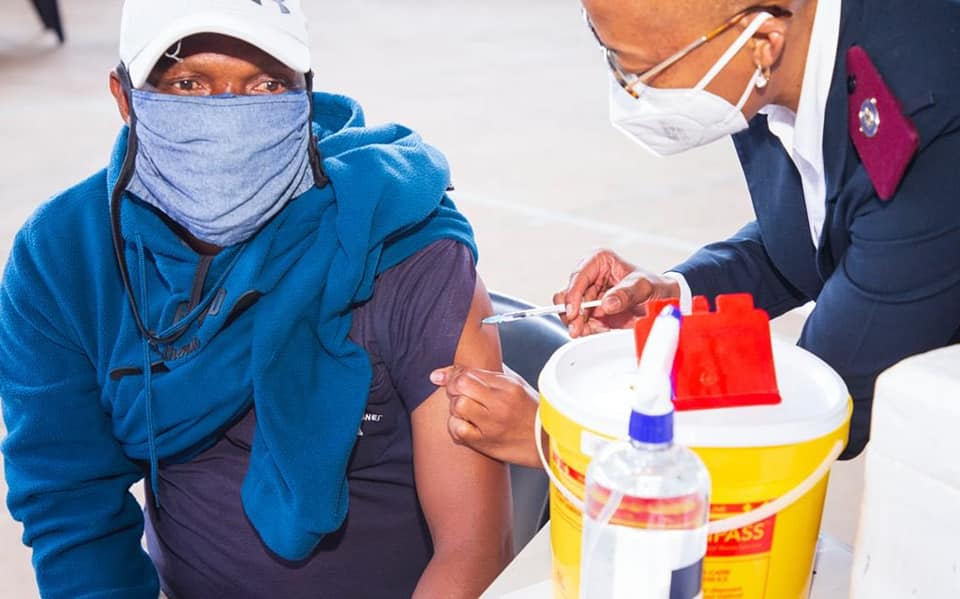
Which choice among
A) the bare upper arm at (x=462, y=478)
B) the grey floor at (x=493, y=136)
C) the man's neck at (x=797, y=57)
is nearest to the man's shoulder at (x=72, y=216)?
the bare upper arm at (x=462, y=478)

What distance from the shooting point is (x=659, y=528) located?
938mm

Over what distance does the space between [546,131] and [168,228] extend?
4.31m

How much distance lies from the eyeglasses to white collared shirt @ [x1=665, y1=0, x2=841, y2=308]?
0.05m

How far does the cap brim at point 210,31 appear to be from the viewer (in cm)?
144

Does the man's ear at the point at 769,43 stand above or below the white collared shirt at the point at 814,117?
above

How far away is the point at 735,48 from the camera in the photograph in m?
1.39

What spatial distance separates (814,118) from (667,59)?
21 cm

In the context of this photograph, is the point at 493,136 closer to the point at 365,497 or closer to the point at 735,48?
the point at 365,497

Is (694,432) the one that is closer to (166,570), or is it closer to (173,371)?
(173,371)

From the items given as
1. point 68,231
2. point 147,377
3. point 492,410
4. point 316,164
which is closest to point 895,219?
point 492,410

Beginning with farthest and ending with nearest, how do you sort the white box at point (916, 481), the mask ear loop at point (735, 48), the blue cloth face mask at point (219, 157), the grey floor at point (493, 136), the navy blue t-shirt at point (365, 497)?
the grey floor at point (493, 136), the navy blue t-shirt at point (365, 497), the blue cloth face mask at point (219, 157), the mask ear loop at point (735, 48), the white box at point (916, 481)

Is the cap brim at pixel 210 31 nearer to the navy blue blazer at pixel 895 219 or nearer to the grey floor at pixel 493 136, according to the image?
the navy blue blazer at pixel 895 219

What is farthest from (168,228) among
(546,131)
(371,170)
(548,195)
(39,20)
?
(39,20)

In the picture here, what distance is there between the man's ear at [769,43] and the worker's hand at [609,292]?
0.38 m
